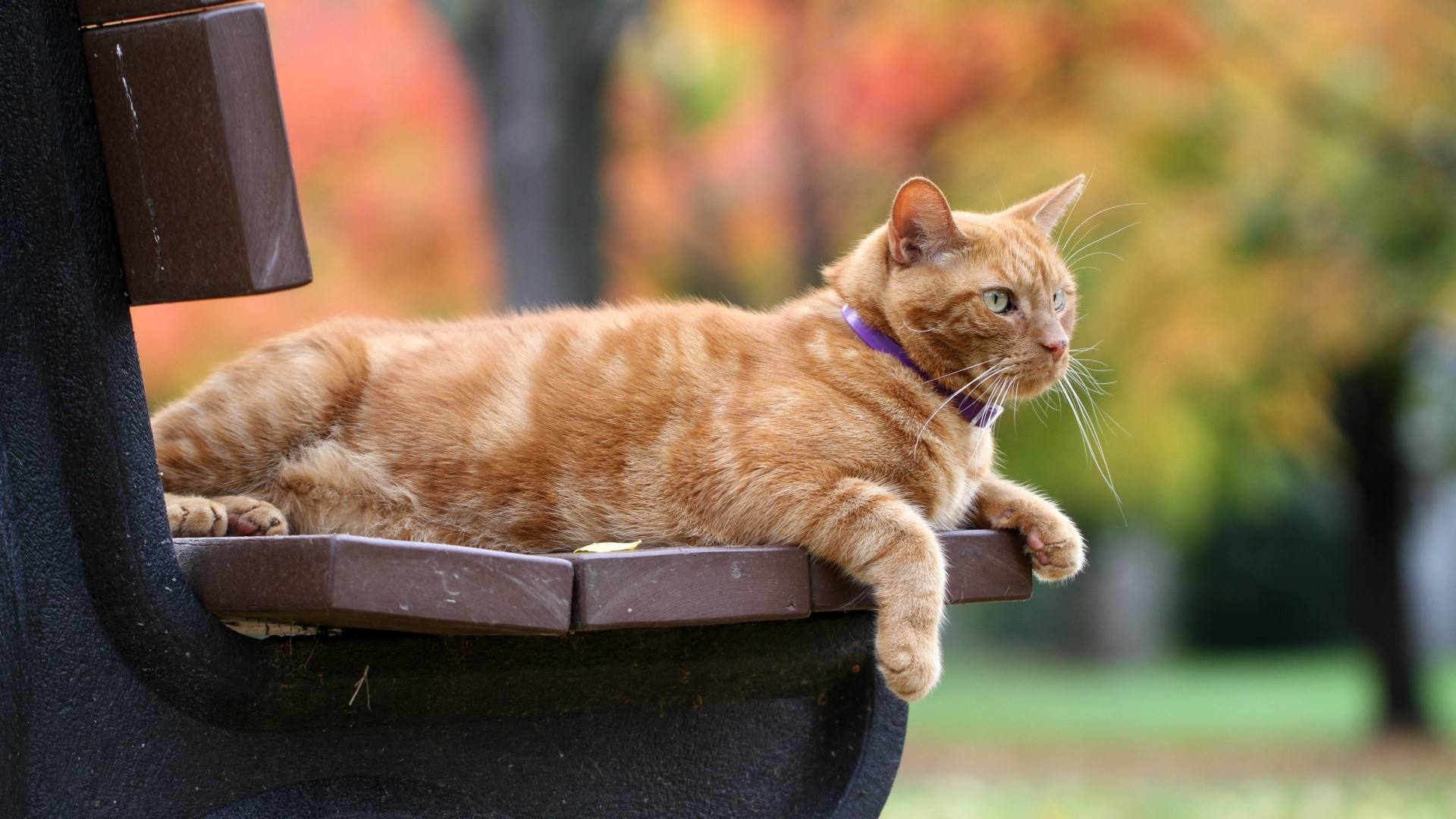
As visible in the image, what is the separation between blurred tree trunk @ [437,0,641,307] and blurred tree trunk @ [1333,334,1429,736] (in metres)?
7.19

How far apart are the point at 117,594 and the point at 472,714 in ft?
1.85

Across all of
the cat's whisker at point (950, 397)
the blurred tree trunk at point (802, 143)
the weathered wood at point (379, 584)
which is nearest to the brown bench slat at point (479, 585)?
the weathered wood at point (379, 584)

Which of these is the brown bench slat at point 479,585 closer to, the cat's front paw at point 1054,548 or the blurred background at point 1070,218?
the cat's front paw at point 1054,548

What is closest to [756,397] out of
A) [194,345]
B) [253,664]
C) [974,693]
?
[253,664]

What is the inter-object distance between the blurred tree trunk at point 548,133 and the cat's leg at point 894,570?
546 cm

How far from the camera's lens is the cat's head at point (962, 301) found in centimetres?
271

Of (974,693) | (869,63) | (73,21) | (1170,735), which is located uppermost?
(73,21)

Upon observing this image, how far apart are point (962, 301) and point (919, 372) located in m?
0.15

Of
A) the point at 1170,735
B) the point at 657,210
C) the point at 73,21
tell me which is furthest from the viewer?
the point at 657,210

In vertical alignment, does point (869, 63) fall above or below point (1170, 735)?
above

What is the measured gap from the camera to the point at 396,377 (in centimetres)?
269

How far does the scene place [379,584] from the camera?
5.69 ft

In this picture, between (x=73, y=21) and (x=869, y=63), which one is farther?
(x=869, y=63)

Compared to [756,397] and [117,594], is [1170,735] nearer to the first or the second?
[756,397]
